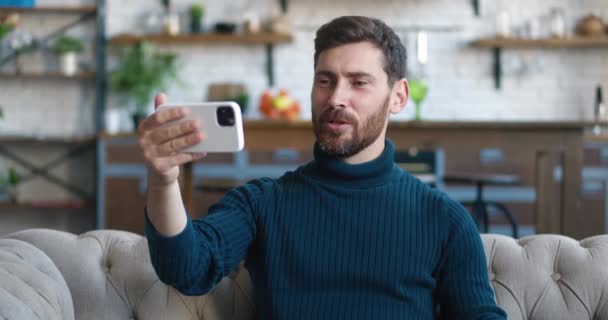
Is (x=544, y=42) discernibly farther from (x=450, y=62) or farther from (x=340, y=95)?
(x=340, y=95)

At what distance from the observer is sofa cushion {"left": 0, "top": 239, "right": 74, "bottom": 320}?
4.43 feet

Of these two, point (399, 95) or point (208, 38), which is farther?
point (208, 38)

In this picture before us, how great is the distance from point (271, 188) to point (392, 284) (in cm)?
30

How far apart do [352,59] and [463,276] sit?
450mm

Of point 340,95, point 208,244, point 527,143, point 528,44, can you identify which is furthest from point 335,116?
point 528,44

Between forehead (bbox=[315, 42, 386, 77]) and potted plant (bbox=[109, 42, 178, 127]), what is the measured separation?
4089 millimetres

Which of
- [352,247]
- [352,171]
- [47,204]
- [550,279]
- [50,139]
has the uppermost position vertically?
[352,171]

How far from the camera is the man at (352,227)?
4.83ft

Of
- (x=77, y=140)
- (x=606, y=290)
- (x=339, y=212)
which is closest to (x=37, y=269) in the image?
(x=339, y=212)

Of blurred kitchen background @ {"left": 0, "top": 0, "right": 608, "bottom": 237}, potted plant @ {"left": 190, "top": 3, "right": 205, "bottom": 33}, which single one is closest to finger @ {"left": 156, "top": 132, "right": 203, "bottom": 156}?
blurred kitchen background @ {"left": 0, "top": 0, "right": 608, "bottom": 237}

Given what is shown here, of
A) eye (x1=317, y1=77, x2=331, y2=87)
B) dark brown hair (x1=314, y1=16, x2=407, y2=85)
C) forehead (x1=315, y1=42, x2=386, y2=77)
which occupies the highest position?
dark brown hair (x1=314, y1=16, x2=407, y2=85)

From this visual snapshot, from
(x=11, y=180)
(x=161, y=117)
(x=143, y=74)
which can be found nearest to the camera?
(x=161, y=117)

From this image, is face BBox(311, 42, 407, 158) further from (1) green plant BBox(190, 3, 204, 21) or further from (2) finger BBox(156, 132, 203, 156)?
(1) green plant BBox(190, 3, 204, 21)

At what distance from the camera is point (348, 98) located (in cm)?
150
